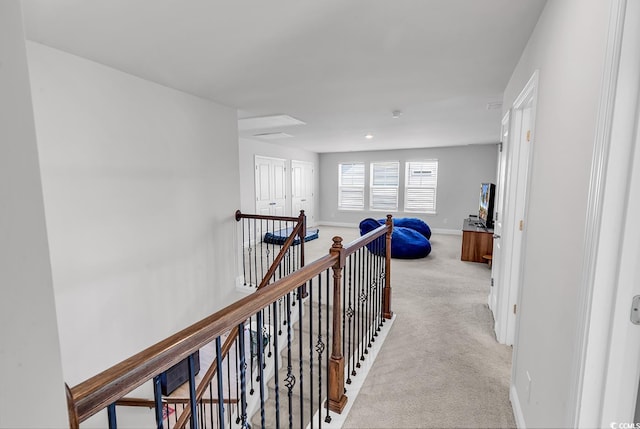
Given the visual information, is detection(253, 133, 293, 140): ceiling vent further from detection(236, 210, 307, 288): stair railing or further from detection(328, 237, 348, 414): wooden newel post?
detection(328, 237, 348, 414): wooden newel post

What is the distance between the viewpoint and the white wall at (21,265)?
1.33 feet

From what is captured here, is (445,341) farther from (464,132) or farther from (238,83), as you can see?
(464,132)

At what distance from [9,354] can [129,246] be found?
108 inches

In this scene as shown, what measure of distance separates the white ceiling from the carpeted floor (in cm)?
236

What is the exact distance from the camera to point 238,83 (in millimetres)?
2969

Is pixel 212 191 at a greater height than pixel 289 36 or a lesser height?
lesser

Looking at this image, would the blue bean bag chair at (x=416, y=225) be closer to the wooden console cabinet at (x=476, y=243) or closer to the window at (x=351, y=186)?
the wooden console cabinet at (x=476, y=243)

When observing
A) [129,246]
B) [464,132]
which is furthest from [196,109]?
[464,132]

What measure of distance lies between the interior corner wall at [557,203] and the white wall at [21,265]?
4.45ft

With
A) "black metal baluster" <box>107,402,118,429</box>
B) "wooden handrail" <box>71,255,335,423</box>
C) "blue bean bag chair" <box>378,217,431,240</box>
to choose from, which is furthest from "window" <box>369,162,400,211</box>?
"black metal baluster" <box>107,402,118,429</box>

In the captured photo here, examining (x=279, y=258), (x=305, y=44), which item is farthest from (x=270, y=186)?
(x=305, y=44)

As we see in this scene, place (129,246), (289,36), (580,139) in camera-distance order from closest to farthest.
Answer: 1. (580,139)
2. (289,36)
3. (129,246)

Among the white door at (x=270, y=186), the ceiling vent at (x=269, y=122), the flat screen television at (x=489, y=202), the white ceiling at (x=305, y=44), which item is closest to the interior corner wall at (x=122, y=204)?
the white ceiling at (x=305, y=44)

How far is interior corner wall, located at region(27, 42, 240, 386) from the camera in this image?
91.4 inches
